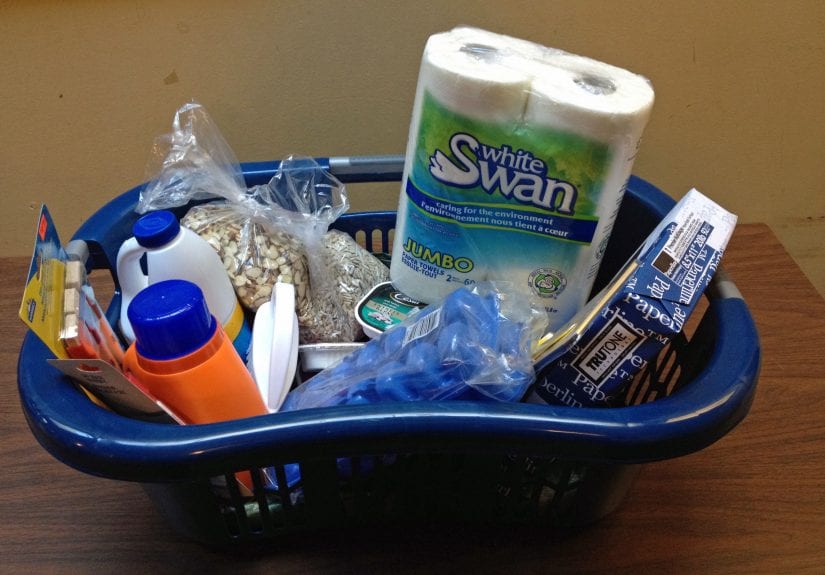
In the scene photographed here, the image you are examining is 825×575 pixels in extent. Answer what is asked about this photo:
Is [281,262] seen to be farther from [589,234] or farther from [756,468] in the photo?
[756,468]

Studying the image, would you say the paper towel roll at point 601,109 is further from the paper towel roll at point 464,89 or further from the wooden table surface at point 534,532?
the wooden table surface at point 534,532

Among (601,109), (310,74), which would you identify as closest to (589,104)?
(601,109)

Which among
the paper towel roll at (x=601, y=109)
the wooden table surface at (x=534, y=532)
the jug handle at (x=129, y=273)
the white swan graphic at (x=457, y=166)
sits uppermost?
the paper towel roll at (x=601, y=109)

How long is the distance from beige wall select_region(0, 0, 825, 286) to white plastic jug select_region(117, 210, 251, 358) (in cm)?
27

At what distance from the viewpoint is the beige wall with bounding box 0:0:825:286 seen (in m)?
0.62

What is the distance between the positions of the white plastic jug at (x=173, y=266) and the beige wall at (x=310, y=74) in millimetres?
266

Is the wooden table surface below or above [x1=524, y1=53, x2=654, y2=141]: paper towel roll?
below

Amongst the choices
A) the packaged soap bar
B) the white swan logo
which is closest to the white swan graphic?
the white swan logo

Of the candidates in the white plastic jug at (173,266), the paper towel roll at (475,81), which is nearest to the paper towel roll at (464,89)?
the paper towel roll at (475,81)

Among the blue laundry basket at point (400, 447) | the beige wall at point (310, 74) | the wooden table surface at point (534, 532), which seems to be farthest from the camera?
the beige wall at point (310, 74)

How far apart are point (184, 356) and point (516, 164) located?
23 cm

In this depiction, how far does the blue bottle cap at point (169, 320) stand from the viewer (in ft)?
1.09

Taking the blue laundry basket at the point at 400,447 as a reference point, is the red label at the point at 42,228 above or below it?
above

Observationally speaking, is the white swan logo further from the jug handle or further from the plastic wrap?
the jug handle
